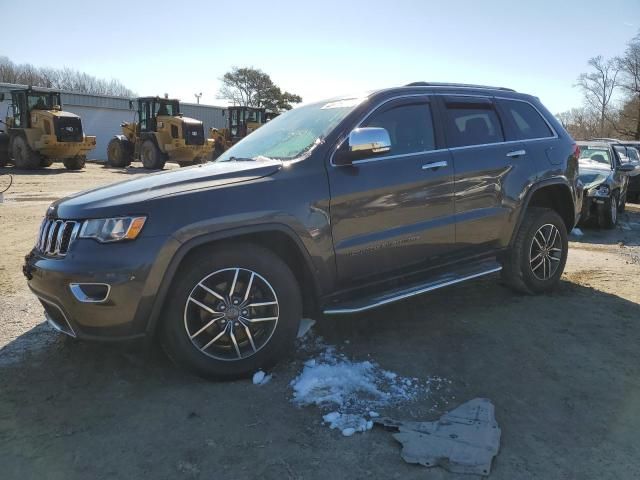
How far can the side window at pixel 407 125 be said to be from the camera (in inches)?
154

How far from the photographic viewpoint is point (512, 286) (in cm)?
505

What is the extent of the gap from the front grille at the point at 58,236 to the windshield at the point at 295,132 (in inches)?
54.4

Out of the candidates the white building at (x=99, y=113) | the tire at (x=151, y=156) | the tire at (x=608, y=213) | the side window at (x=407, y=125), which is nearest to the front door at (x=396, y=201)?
the side window at (x=407, y=125)

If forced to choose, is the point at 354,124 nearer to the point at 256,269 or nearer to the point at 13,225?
the point at 256,269

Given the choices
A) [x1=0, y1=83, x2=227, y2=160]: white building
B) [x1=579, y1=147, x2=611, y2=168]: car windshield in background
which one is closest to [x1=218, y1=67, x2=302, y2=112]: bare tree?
Result: [x1=0, y1=83, x2=227, y2=160]: white building

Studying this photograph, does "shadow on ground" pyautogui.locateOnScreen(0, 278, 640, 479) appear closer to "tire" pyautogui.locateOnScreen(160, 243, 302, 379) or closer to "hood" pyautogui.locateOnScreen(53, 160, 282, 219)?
"tire" pyautogui.locateOnScreen(160, 243, 302, 379)

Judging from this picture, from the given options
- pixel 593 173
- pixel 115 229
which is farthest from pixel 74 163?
pixel 115 229

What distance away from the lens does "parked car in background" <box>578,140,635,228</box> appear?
972 cm

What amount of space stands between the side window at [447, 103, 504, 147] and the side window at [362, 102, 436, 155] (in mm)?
225

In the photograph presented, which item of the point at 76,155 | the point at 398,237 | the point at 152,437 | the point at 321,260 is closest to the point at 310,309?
the point at 321,260

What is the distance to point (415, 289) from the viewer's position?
3830 mm

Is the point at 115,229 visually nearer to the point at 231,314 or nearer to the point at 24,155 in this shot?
the point at 231,314

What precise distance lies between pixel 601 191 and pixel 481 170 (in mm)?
6677

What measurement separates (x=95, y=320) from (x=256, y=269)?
3.13 ft
